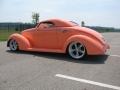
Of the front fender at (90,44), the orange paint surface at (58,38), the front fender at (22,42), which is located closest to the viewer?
the front fender at (90,44)

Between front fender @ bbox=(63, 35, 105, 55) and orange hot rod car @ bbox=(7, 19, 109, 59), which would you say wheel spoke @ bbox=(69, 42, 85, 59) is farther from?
front fender @ bbox=(63, 35, 105, 55)

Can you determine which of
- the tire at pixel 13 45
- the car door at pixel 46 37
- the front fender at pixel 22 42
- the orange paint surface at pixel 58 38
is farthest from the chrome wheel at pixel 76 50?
the tire at pixel 13 45

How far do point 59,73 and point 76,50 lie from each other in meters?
2.54

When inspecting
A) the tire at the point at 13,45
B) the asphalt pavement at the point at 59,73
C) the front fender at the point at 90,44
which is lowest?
the asphalt pavement at the point at 59,73

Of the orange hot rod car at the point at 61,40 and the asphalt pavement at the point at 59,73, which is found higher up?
the orange hot rod car at the point at 61,40

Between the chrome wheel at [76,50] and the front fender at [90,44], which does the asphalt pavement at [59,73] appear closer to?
the chrome wheel at [76,50]

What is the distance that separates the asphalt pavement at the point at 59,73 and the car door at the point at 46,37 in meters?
0.85

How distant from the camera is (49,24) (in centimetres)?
1027

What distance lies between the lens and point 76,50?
9.25 m

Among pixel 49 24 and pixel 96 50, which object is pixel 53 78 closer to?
pixel 96 50

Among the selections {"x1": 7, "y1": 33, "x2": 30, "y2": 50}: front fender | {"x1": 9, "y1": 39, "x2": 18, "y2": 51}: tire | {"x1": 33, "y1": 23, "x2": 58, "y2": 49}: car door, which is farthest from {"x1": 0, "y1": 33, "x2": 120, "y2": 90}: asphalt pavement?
{"x1": 9, "y1": 39, "x2": 18, "y2": 51}: tire

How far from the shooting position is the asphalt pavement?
5.65 m

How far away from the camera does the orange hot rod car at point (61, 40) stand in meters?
9.01

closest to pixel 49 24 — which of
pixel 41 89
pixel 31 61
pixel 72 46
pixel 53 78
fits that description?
pixel 72 46
